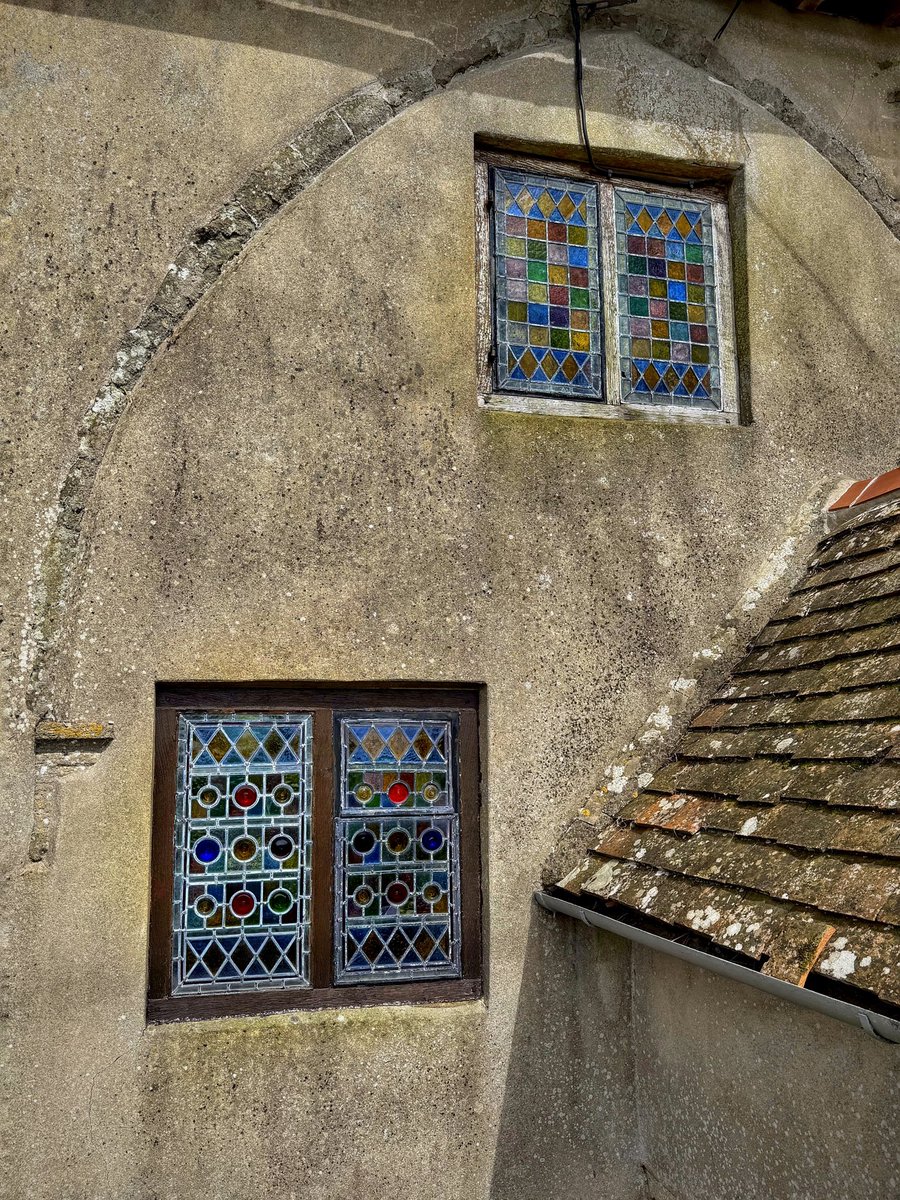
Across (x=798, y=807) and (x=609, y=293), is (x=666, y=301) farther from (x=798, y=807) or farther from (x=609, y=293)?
(x=798, y=807)

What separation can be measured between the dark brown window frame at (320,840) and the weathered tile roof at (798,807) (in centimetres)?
53

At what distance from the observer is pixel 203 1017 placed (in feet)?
13.9

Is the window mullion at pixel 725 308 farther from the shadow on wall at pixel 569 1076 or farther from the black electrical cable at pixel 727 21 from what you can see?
the shadow on wall at pixel 569 1076

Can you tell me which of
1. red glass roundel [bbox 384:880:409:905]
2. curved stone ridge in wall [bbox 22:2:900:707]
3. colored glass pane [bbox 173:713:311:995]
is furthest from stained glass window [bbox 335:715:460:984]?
curved stone ridge in wall [bbox 22:2:900:707]

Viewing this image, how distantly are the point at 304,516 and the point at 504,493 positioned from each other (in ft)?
2.97

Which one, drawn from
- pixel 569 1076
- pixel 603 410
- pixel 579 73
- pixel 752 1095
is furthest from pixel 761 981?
pixel 579 73

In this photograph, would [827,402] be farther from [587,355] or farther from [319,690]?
[319,690]

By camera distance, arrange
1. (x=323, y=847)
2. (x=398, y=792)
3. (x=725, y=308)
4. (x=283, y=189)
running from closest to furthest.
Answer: (x=323, y=847), (x=398, y=792), (x=283, y=189), (x=725, y=308)

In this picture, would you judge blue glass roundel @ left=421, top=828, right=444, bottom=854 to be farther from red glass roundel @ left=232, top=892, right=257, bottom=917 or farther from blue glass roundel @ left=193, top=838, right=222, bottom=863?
blue glass roundel @ left=193, top=838, right=222, bottom=863

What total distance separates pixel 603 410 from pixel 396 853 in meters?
2.29

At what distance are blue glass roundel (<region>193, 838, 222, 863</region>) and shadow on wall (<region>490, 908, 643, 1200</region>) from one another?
136cm

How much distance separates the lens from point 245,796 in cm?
445

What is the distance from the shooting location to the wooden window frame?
508 cm

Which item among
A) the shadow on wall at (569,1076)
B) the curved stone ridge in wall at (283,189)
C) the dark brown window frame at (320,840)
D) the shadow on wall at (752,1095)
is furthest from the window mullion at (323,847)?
the shadow on wall at (752,1095)
